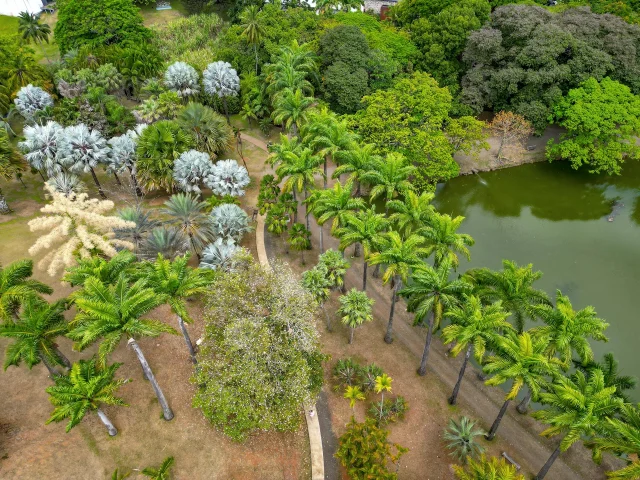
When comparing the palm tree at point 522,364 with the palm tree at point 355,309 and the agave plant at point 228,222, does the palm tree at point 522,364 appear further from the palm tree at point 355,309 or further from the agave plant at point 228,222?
the agave plant at point 228,222

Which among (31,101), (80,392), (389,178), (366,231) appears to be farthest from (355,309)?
(31,101)

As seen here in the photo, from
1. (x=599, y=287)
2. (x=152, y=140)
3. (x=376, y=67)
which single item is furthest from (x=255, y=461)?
(x=376, y=67)

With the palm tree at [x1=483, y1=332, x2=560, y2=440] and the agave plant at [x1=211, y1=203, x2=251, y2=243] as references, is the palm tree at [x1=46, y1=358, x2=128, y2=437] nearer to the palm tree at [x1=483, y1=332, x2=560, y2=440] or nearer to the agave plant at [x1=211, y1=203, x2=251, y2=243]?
the agave plant at [x1=211, y1=203, x2=251, y2=243]

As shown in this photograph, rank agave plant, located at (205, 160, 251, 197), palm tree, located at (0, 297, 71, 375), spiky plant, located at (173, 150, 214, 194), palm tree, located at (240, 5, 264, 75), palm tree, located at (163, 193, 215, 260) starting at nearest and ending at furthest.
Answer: palm tree, located at (0, 297, 71, 375) → palm tree, located at (163, 193, 215, 260) → spiky plant, located at (173, 150, 214, 194) → agave plant, located at (205, 160, 251, 197) → palm tree, located at (240, 5, 264, 75)

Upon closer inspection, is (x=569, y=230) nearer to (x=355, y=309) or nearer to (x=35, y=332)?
(x=355, y=309)

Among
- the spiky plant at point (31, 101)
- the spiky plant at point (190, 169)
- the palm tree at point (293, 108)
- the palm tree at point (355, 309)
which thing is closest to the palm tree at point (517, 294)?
the palm tree at point (355, 309)

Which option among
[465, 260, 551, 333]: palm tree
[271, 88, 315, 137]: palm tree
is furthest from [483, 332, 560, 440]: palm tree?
[271, 88, 315, 137]: palm tree

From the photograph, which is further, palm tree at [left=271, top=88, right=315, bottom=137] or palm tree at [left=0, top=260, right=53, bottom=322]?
palm tree at [left=271, top=88, right=315, bottom=137]

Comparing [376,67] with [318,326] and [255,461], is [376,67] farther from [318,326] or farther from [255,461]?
[255,461]
